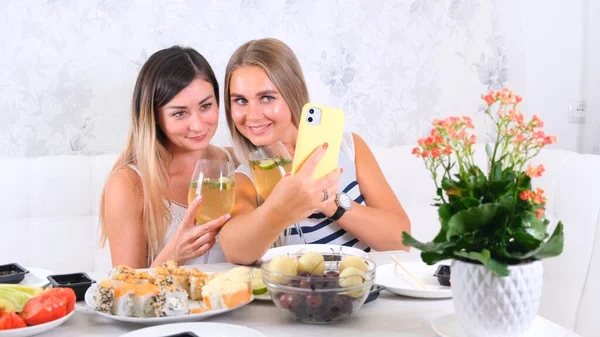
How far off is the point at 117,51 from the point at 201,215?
1016 millimetres

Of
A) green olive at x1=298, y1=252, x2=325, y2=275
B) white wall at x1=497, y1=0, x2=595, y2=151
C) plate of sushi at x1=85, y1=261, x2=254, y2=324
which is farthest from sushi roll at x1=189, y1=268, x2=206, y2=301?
white wall at x1=497, y1=0, x2=595, y2=151

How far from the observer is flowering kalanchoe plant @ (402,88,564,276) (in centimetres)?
105

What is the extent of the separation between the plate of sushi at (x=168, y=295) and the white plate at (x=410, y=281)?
0.99ft

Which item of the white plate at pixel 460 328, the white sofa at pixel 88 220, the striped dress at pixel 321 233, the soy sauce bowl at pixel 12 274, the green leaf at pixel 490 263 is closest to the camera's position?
the green leaf at pixel 490 263

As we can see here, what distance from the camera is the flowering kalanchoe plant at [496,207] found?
3.44ft

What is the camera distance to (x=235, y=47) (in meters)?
2.62

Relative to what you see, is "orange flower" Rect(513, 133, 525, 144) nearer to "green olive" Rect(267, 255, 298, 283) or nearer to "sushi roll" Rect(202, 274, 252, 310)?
"green olive" Rect(267, 255, 298, 283)

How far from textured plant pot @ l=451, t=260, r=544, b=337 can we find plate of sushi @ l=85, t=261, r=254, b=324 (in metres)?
0.42

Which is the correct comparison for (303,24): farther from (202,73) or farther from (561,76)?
(561,76)

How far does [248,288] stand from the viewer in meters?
1.31

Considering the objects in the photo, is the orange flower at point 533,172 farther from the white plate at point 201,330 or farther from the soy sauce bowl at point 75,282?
the soy sauce bowl at point 75,282

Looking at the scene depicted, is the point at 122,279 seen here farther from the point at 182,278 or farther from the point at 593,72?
the point at 593,72

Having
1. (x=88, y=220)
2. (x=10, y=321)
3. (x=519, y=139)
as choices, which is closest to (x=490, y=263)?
(x=519, y=139)

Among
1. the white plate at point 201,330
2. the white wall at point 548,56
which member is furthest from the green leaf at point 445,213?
the white wall at point 548,56
